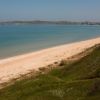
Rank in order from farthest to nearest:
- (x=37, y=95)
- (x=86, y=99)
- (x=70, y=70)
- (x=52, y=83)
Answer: (x=70, y=70) → (x=52, y=83) → (x=37, y=95) → (x=86, y=99)

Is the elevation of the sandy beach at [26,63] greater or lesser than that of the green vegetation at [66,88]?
lesser

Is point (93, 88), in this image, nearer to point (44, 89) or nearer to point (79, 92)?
point (79, 92)

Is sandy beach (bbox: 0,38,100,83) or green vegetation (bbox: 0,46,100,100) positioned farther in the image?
sandy beach (bbox: 0,38,100,83)

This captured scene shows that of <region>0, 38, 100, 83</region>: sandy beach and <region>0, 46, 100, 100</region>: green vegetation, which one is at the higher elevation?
<region>0, 46, 100, 100</region>: green vegetation

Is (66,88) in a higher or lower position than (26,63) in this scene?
higher

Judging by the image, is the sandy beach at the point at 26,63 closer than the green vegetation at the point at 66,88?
No

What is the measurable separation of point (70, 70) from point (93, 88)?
5.69 metres

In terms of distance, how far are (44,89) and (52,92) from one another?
0.72 m

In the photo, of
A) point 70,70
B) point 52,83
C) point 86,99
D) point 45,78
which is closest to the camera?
point 86,99

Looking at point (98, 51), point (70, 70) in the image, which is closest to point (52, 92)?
point (70, 70)

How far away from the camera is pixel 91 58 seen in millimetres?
16891

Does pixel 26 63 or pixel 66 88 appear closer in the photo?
pixel 66 88

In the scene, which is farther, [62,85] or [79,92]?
[62,85]

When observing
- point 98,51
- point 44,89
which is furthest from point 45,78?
point 98,51
